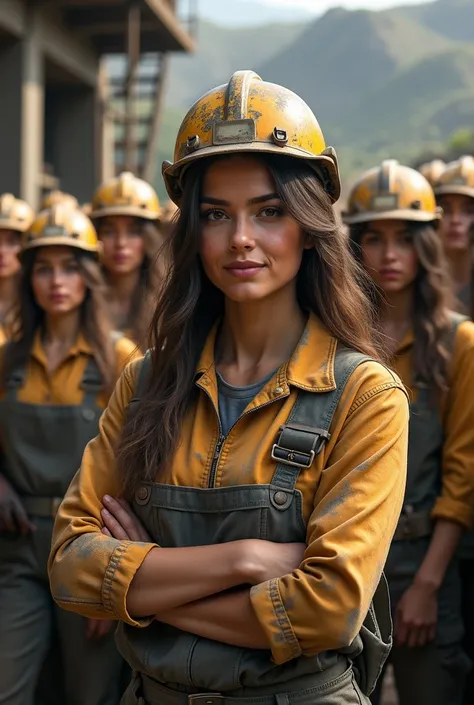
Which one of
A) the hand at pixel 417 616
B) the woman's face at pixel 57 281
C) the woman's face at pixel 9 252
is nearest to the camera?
the hand at pixel 417 616

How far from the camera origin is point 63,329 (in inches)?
197

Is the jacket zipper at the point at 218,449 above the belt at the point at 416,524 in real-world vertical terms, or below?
above

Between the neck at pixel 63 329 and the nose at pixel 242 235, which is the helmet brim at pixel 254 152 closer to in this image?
the nose at pixel 242 235

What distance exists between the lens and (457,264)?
6.30m

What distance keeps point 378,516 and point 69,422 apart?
246cm

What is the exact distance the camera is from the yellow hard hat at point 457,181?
6.60m

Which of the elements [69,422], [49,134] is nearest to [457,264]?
[69,422]

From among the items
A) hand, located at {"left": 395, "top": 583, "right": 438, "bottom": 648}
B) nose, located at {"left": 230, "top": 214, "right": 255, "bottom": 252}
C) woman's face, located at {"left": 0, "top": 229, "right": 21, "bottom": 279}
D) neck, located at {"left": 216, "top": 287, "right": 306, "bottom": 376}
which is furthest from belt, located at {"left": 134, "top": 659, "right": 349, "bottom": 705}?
woman's face, located at {"left": 0, "top": 229, "right": 21, "bottom": 279}

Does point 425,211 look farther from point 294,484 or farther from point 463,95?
point 463,95

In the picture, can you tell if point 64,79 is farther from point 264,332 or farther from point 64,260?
point 264,332

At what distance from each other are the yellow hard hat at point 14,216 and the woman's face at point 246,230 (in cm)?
507

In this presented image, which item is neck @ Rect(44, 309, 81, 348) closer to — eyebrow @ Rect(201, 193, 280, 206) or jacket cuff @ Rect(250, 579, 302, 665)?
eyebrow @ Rect(201, 193, 280, 206)

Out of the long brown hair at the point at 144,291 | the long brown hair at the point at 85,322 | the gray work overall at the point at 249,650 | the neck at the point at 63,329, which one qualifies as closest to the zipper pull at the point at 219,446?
the gray work overall at the point at 249,650

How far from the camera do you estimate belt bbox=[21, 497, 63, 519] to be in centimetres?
458
